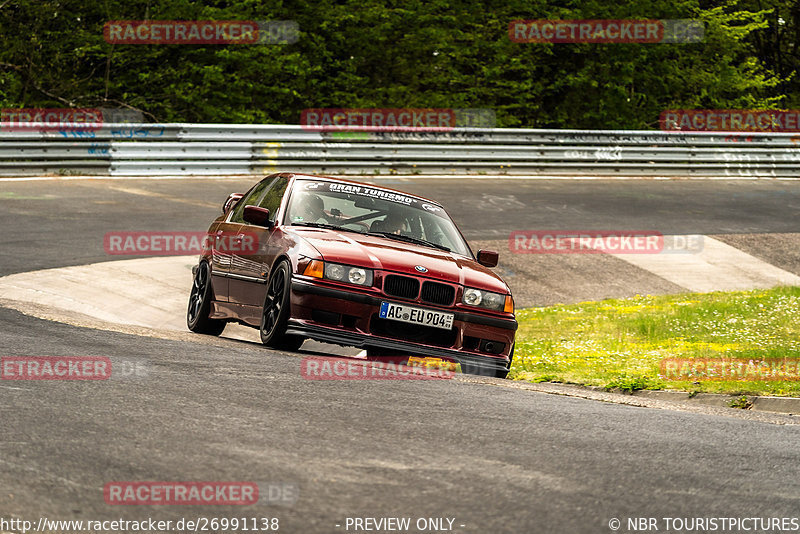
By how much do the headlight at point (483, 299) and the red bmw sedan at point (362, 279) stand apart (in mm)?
11

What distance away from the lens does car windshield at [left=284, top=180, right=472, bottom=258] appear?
9.70 metres

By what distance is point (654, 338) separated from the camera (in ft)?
39.3

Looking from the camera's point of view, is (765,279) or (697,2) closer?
(765,279)

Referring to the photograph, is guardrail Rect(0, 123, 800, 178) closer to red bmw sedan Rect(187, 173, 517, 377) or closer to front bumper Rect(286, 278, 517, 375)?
red bmw sedan Rect(187, 173, 517, 377)

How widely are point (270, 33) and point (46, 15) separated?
6079mm

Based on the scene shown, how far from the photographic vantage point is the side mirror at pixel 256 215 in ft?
30.9

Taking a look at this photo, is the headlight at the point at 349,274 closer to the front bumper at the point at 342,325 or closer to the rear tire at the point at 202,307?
the front bumper at the point at 342,325

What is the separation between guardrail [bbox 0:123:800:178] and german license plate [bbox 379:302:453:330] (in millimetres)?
14270

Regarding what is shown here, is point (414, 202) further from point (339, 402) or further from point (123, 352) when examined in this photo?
point (339, 402)

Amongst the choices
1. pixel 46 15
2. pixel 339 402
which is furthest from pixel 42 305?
pixel 46 15

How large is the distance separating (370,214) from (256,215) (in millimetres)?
1064

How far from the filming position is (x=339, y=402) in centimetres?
627

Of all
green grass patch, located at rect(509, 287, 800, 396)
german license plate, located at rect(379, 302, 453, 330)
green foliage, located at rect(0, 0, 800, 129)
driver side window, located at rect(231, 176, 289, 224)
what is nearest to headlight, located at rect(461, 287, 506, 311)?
german license plate, located at rect(379, 302, 453, 330)

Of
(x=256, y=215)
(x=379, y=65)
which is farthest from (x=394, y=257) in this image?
(x=379, y=65)
